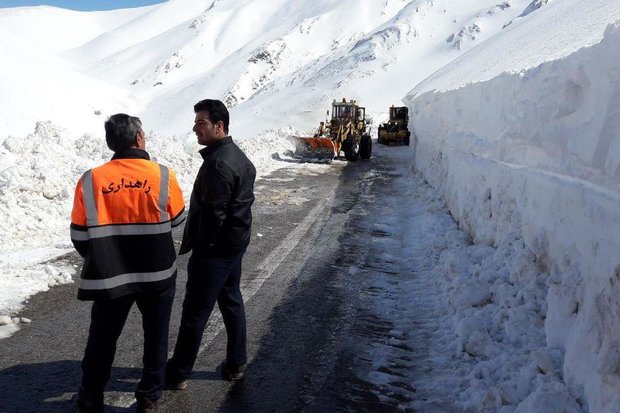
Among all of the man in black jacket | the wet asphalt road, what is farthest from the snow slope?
the man in black jacket

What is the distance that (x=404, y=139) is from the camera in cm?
2877

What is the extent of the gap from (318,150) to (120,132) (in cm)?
1587

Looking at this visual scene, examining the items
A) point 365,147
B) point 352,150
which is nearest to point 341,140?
point 352,150

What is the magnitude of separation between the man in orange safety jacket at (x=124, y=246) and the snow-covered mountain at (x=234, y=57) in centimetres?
1749

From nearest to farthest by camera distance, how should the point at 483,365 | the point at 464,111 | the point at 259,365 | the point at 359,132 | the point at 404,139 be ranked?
the point at 483,365
the point at 259,365
the point at 464,111
the point at 359,132
the point at 404,139

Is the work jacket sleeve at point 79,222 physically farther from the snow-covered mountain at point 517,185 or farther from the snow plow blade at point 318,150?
the snow plow blade at point 318,150

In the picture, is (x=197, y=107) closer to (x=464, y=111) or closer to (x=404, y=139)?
(x=464, y=111)

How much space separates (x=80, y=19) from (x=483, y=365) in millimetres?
192175

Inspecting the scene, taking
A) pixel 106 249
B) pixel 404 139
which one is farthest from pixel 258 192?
pixel 404 139

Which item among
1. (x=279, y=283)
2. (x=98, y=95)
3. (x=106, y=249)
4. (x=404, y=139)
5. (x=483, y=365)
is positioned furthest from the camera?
(x=98, y=95)

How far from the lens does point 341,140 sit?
2028 cm

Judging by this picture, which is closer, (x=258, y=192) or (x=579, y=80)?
(x=579, y=80)

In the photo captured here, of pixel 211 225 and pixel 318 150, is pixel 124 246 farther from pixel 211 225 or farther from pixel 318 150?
pixel 318 150

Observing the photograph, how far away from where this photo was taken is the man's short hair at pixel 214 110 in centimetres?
348
